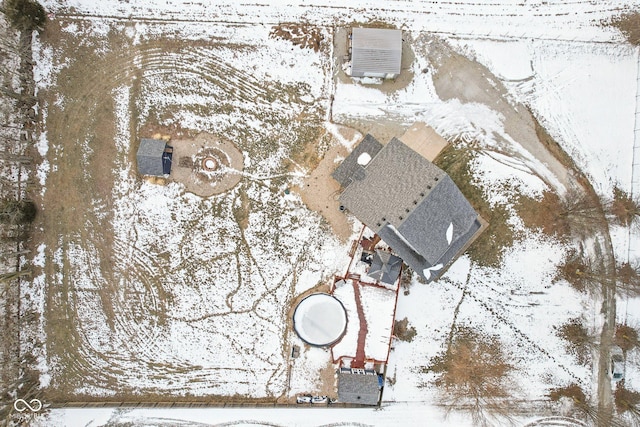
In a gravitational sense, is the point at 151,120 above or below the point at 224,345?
above

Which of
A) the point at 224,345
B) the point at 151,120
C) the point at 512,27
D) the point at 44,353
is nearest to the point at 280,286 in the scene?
the point at 224,345

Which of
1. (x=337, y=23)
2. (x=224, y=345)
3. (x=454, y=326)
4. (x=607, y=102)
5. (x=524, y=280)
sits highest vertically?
(x=337, y=23)

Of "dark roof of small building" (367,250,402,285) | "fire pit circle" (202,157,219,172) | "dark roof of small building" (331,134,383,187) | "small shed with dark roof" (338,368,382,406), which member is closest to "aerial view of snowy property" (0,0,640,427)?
"fire pit circle" (202,157,219,172)

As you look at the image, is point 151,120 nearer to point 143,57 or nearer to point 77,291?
point 143,57

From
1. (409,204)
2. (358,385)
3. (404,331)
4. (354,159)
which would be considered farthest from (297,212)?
(358,385)

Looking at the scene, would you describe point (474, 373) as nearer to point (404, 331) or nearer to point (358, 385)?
point (404, 331)

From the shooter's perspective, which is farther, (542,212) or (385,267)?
(542,212)

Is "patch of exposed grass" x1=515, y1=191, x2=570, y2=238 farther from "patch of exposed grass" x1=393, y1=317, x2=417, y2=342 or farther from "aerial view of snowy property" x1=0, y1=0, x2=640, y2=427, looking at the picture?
"patch of exposed grass" x1=393, y1=317, x2=417, y2=342
